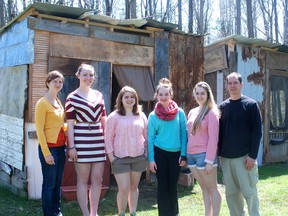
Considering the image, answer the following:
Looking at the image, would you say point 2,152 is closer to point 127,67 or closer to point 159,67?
point 127,67

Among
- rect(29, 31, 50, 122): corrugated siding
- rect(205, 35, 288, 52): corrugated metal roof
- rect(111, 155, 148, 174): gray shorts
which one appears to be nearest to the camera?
rect(111, 155, 148, 174): gray shorts

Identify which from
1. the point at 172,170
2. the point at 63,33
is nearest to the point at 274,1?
the point at 63,33

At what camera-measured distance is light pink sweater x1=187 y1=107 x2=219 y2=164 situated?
3959 millimetres

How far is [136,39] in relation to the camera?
696 centimetres

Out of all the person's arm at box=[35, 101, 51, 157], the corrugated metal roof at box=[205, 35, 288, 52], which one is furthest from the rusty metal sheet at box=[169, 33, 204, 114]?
the person's arm at box=[35, 101, 51, 157]

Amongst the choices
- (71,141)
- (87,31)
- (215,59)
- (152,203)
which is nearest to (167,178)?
(71,141)

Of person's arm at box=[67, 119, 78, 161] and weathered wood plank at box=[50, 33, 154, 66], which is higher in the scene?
weathered wood plank at box=[50, 33, 154, 66]

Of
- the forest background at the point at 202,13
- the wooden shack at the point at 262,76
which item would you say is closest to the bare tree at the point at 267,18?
the forest background at the point at 202,13

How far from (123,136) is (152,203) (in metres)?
2.20

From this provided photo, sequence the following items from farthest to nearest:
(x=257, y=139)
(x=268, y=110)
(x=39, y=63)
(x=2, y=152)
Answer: (x=268, y=110) < (x=2, y=152) < (x=39, y=63) < (x=257, y=139)

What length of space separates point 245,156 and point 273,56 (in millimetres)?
6385

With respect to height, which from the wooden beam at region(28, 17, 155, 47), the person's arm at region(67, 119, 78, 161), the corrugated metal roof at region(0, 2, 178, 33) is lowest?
the person's arm at region(67, 119, 78, 161)

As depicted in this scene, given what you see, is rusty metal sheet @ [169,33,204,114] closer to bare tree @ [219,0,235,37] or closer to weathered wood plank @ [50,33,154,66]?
weathered wood plank @ [50,33,154,66]

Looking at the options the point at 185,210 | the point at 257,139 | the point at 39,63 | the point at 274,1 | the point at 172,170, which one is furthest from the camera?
the point at 274,1
